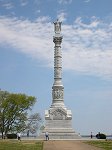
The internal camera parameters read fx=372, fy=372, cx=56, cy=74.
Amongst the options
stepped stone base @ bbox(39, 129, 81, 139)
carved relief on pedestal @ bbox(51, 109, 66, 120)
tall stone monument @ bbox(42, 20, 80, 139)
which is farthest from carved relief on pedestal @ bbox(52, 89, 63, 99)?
stepped stone base @ bbox(39, 129, 81, 139)

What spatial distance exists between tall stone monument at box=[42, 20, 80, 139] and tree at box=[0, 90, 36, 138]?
6671 millimetres

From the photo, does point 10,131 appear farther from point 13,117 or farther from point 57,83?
point 57,83

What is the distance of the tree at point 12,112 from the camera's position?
77.0 m

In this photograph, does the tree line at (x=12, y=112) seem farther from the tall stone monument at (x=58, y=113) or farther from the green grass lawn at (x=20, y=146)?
the green grass lawn at (x=20, y=146)

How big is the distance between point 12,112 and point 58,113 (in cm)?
1029

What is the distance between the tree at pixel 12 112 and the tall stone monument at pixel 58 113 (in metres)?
6.67

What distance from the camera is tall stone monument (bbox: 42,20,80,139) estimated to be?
235ft

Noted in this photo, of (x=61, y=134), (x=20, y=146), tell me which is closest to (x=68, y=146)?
(x=20, y=146)

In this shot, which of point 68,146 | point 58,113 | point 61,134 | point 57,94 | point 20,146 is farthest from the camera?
point 57,94

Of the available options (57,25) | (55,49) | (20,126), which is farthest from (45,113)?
(57,25)

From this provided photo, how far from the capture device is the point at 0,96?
78438 millimetres

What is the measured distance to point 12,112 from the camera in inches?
3039

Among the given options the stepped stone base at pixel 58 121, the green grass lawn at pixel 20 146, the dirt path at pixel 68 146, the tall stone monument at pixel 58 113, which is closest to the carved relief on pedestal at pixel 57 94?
the tall stone monument at pixel 58 113

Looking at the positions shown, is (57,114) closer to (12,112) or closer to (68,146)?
(12,112)
